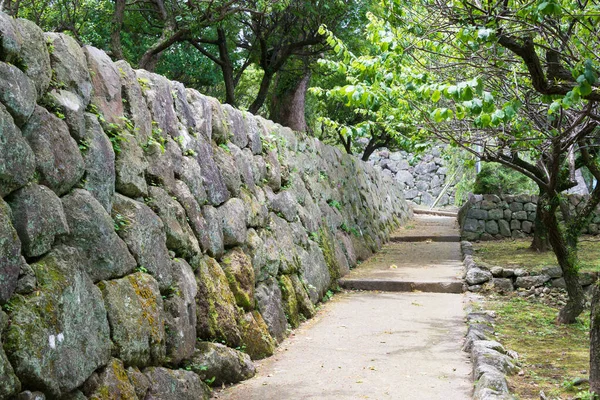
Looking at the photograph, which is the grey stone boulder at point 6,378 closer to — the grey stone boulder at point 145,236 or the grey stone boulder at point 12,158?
the grey stone boulder at point 12,158

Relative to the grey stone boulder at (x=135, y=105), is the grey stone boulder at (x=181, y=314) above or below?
below

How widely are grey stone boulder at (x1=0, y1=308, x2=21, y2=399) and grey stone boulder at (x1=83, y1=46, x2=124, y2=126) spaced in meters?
1.83

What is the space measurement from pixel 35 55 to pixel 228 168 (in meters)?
3.01

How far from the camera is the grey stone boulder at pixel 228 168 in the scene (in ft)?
20.6

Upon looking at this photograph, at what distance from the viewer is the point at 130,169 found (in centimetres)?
436

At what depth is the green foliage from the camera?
52.5 ft

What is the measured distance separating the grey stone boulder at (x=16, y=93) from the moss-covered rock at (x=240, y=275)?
2.87 metres

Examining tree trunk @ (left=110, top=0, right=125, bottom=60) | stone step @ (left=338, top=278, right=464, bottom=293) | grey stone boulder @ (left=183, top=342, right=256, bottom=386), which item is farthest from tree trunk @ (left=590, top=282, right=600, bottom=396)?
tree trunk @ (left=110, top=0, right=125, bottom=60)

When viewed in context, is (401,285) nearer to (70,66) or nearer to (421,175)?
(70,66)

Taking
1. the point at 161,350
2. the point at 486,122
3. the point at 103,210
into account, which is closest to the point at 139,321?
the point at 161,350

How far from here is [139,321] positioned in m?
3.98

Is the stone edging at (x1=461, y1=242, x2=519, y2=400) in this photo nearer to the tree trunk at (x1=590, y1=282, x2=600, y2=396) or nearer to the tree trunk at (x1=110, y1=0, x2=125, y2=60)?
the tree trunk at (x1=590, y1=282, x2=600, y2=396)

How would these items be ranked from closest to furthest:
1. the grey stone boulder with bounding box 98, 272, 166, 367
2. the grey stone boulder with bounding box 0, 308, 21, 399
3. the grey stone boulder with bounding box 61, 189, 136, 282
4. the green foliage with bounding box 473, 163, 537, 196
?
the grey stone boulder with bounding box 0, 308, 21, 399, the grey stone boulder with bounding box 61, 189, 136, 282, the grey stone boulder with bounding box 98, 272, 166, 367, the green foliage with bounding box 473, 163, 537, 196

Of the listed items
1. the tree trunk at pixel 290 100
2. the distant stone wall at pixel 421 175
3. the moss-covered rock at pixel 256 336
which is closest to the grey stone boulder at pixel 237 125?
the moss-covered rock at pixel 256 336
